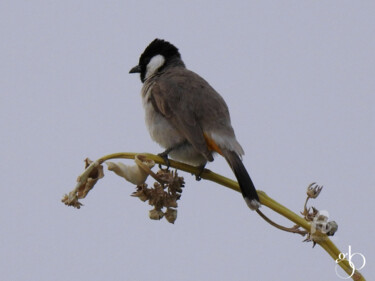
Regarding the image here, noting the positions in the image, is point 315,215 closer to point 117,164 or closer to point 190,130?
point 117,164

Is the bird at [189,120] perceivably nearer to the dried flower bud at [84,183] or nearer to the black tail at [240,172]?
the black tail at [240,172]

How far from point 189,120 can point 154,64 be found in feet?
4.39

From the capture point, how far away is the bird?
3.50 m

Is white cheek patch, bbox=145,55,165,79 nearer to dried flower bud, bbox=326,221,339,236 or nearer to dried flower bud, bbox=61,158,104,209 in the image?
dried flower bud, bbox=61,158,104,209

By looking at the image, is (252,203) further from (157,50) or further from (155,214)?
(157,50)

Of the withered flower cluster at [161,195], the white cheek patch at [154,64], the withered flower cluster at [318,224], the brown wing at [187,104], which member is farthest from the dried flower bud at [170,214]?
the white cheek patch at [154,64]

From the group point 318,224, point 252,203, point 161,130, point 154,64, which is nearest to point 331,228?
point 318,224

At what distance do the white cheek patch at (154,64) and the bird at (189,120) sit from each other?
27 centimetres

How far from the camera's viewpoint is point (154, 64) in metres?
4.96

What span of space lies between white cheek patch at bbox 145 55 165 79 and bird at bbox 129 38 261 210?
0.27 metres

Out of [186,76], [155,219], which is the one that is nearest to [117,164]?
[155,219]

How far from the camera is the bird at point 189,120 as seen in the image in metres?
3.50

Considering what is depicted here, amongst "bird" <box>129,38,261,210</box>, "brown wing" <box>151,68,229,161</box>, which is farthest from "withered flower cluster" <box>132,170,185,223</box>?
"brown wing" <box>151,68,229,161</box>

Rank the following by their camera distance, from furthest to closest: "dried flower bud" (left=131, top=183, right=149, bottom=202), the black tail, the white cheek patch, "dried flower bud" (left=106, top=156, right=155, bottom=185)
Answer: the white cheek patch, the black tail, "dried flower bud" (left=131, top=183, right=149, bottom=202), "dried flower bud" (left=106, top=156, right=155, bottom=185)
